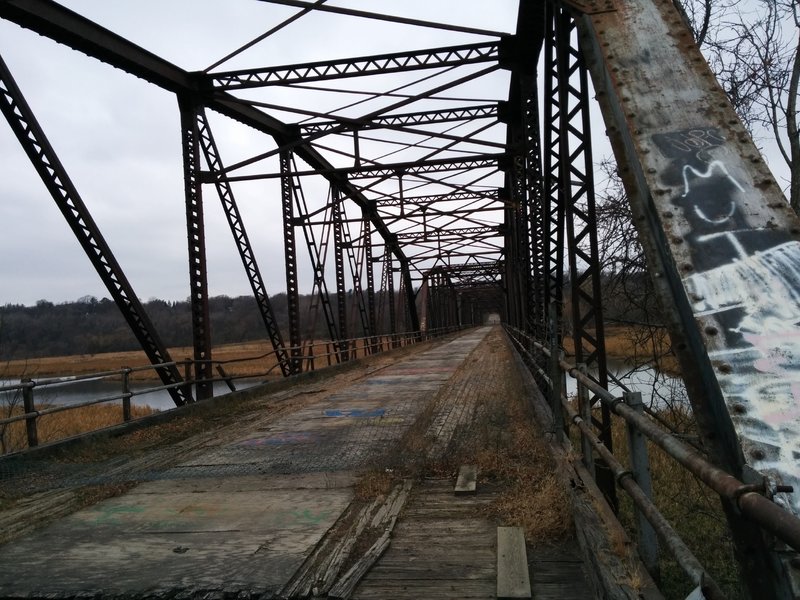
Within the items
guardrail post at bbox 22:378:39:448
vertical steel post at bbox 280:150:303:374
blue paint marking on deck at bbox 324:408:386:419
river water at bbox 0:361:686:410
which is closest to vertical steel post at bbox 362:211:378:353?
river water at bbox 0:361:686:410

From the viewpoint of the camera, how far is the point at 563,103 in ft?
19.1

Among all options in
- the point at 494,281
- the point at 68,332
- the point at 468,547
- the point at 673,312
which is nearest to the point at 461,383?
the point at 468,547

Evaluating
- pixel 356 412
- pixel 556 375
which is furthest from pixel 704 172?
pixel 356 412

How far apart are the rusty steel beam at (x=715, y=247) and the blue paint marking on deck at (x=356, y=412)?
6.11 metres

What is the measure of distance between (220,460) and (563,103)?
201 inches

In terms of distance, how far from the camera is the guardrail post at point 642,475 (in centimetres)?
258

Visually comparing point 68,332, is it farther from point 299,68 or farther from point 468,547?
point 468,547

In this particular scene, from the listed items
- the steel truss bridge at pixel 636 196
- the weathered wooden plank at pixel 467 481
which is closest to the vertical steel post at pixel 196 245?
the steel truss bridge at pixel 636 196

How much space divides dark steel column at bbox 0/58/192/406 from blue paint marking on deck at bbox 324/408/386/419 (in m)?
2.79

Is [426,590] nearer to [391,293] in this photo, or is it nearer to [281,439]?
[281,439]

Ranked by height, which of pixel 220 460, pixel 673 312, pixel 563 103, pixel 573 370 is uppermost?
pixel 563 103

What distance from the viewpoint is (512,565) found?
317 cm

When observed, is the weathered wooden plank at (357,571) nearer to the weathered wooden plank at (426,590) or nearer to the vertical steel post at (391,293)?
the weathered wooden plank at (426,590)

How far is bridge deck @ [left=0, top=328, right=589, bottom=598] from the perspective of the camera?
124 inches
